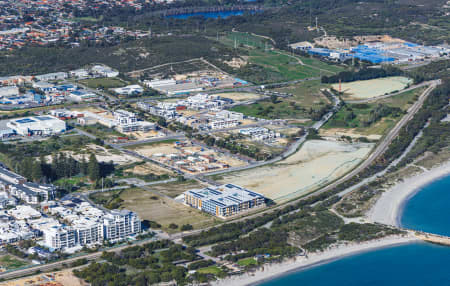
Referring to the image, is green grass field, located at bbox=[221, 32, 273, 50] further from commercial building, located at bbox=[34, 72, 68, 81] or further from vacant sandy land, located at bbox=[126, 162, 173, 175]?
vacant sandy land, located at bbox=[126, 162, 173, 175]

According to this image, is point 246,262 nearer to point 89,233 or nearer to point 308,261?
point 308,261

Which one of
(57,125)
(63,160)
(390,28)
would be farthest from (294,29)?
(63,160)

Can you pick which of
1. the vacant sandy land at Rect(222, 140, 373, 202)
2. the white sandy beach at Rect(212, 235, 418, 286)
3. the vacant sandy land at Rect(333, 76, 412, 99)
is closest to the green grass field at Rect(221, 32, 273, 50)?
the vacant sandy land at Rect(333, 76, 412, 99)

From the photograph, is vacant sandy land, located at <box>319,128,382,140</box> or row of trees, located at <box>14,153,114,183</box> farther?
vacant sandy land, located at <box>319,128,382,140</box>

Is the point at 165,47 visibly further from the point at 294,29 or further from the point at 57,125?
the point at 57,125

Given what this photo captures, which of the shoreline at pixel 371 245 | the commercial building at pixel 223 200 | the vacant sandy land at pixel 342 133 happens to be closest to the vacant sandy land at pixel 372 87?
the vacant sandy land at pixel 342 133

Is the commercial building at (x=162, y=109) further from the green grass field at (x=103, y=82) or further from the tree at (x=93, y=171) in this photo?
the tree at (x=93, y=171)
